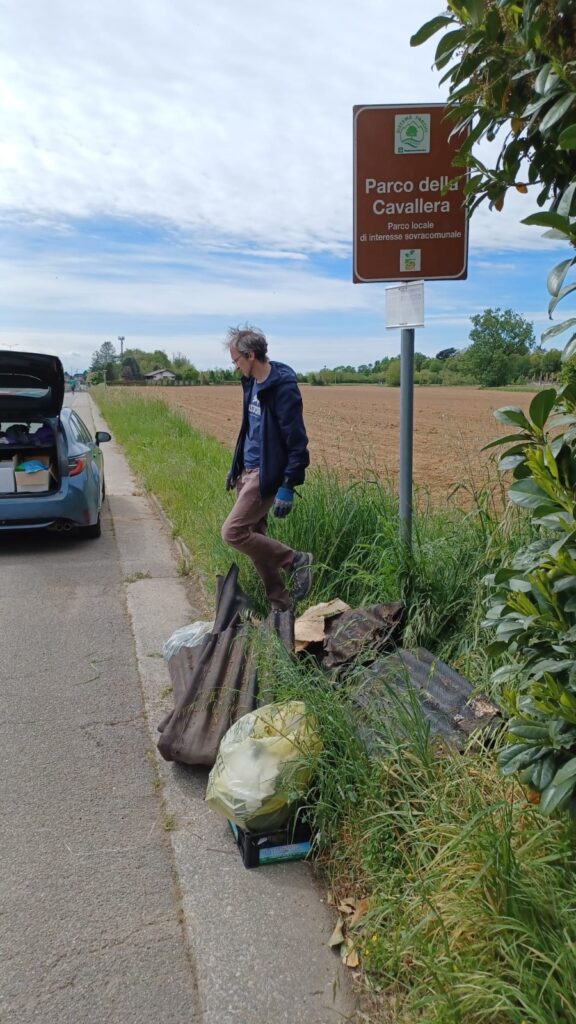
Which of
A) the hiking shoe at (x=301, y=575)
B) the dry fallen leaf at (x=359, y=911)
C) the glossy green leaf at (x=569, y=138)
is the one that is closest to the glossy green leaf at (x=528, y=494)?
the glossy green leaf at (x=569, y=138)

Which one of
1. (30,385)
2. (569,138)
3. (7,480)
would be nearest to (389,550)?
(569,138)

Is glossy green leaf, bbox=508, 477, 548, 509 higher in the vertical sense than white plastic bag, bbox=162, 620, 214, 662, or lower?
higher

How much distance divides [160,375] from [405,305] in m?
116

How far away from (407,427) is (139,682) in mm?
2165

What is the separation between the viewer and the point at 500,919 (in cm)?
215

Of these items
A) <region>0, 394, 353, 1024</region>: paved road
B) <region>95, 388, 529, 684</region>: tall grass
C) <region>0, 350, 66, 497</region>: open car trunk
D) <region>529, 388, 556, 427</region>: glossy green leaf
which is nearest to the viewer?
<region>529, 388, 556, 427</region>: glossy green leaf

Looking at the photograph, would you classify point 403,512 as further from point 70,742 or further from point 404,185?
point 70,742

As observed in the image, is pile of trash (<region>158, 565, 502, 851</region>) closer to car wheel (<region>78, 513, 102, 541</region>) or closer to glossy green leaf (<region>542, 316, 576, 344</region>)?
glossy green leaf (<region>542, 316, 576, 344</region>)

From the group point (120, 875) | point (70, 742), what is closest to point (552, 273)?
point (120, 875)

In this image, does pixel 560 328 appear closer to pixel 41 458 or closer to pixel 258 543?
pixel 258 543

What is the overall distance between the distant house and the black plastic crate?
351 feet

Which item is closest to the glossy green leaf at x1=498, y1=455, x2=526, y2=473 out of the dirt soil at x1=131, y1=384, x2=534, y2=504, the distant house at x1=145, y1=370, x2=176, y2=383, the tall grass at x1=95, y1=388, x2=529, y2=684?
the dirt soil at x1=131, y1=384, x2=534, y2=504

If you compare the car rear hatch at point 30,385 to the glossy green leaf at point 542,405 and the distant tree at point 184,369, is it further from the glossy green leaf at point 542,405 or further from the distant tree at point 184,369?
the distant tree at point 184,369

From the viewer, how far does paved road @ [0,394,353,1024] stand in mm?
2389
